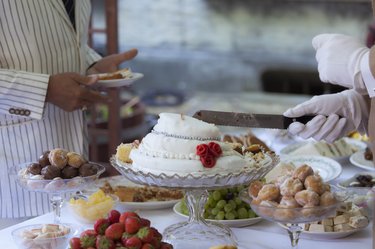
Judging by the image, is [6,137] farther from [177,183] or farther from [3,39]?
[177,183]

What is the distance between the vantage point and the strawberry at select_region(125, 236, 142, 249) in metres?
1.60

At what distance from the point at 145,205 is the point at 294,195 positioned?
2.10 feet

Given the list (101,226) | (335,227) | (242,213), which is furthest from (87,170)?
(335,227)

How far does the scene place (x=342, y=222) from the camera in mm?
2004

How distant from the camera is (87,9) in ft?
9.37

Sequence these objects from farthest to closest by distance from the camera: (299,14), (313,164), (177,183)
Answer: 1. (299,14)
2. (313,164)
3. (177,183)

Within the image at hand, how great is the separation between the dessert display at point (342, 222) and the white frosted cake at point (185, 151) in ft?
0.86

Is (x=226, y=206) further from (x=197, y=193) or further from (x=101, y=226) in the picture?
(x=101, y=226)

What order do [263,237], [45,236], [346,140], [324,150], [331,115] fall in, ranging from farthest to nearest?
[346,140] < [324,150] < [331,115] < [263,237] < [45,236]

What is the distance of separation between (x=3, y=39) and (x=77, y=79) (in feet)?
0.90

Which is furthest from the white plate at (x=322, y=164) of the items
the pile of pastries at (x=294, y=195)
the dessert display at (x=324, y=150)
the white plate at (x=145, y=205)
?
the pile of pastries at (x=294, y=195)

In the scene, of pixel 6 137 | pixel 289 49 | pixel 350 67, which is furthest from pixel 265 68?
pixel 350 67

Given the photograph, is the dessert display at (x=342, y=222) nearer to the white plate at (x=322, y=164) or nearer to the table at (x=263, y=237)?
the table at (x=263, y=237)

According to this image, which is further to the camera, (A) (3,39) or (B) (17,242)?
(A) (3,39)
